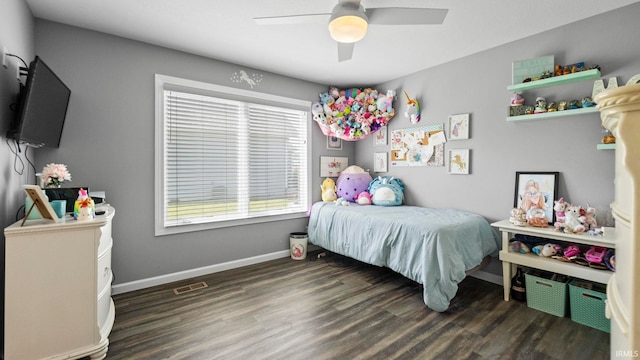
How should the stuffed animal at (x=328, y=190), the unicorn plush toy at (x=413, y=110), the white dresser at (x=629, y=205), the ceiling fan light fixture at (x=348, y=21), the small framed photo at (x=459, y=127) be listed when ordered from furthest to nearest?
the stuffed animal at (x=328, y=190) → the unicorn plush toy at (x=413, y=110) → the small framed photo at (x=459, y=127) → the ceiling fan light fixture at (x=348, y=21) → the white dresser at (x=629, y=205)

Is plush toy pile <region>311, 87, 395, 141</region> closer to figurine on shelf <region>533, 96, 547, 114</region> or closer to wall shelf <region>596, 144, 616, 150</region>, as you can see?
figurine on shelf <region>533, 96, 547, 114</region>

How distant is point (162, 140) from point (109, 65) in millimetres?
795

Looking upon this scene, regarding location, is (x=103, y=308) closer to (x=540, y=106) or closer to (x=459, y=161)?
(x=459, y=161)

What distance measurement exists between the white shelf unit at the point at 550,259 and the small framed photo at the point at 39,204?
3.29 m

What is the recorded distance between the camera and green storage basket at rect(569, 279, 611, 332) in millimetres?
2047

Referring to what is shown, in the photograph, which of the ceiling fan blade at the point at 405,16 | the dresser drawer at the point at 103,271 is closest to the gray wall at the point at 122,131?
the dresser drawer at the point at 103,271

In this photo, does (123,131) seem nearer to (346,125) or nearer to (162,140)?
(162,140)

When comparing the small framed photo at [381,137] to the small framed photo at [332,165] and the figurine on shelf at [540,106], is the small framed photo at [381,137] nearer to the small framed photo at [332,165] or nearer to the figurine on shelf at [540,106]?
the small framed photo at [332,165]

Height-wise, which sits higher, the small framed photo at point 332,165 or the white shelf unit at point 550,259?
the small framed photo at point 332,165

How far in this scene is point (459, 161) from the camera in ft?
10.6

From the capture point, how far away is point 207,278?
3070mm

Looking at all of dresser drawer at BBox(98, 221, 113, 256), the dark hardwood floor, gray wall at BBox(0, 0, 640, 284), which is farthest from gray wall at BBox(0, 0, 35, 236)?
the dark hardwood floor

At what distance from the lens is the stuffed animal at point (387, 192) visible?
362 cm

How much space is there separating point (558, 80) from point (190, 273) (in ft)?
13.0
